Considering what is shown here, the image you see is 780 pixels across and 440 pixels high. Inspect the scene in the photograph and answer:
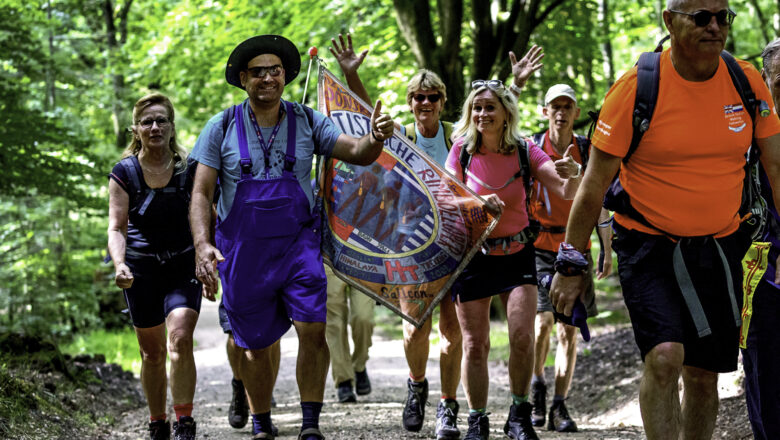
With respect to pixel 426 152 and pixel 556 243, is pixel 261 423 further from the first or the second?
pixel 556 243

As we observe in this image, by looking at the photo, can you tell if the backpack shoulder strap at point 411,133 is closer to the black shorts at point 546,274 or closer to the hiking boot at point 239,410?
the black shorts at point 546,274

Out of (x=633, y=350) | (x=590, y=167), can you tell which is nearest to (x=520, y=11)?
(x=633, y=350)

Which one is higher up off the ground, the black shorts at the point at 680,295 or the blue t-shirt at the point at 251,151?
the blue t-shirt at the point at 251,151

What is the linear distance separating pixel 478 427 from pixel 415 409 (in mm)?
1046

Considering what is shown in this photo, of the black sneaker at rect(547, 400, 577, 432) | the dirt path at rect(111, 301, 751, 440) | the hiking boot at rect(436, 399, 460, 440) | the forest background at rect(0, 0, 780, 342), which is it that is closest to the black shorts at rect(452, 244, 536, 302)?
the hiking boot at rect(436, 399, 460, 440)

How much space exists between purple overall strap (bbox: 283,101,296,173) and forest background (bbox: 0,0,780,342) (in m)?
6.27

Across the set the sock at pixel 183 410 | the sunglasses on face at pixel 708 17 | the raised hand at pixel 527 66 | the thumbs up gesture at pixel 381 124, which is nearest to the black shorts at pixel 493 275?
the thumbs up gesture at pixel 381 124

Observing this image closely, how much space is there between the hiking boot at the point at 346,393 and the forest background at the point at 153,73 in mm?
4600

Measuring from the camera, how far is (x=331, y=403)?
9.52 m

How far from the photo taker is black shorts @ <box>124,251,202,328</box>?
21.5 ft

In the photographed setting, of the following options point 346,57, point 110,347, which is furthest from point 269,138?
point 110,347

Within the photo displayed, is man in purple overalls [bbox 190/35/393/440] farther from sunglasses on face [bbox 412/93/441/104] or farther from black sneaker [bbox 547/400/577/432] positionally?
black sneaker [bbox 547/400/577/432]

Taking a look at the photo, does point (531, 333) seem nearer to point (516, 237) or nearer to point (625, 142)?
point (516, 237)

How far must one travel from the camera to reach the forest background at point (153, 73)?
12.0 meters
